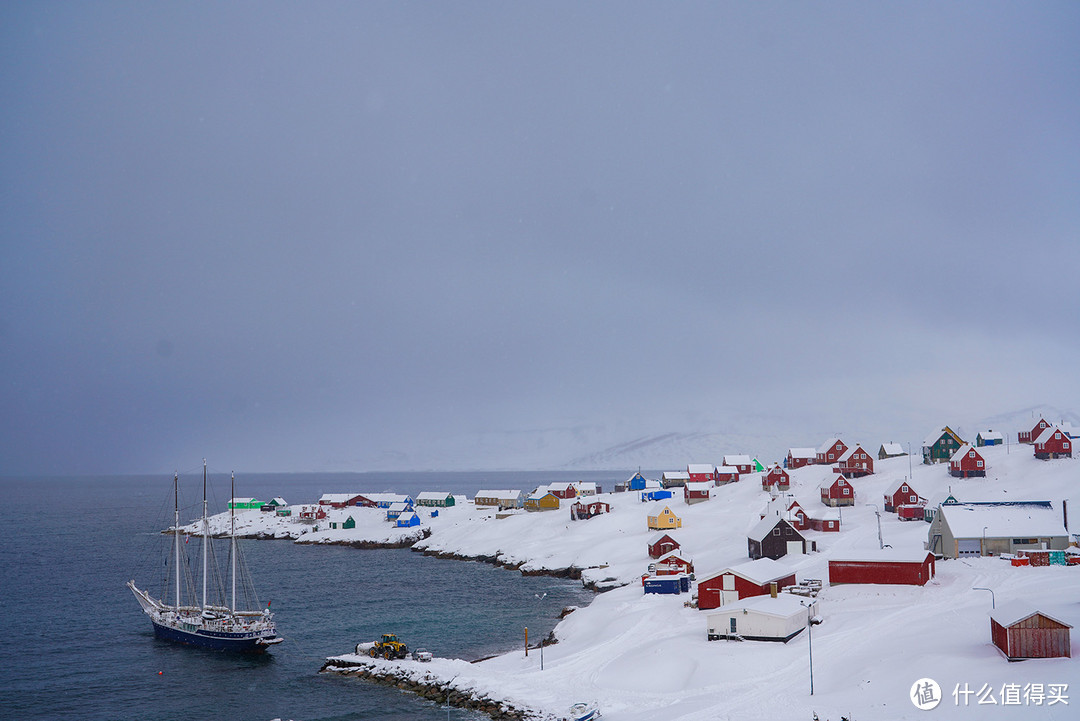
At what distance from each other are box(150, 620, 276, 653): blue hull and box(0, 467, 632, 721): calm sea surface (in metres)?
0.85

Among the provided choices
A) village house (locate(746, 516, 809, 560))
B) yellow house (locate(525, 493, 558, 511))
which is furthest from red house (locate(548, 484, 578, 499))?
village house (locate(746, 516, 809, 560))

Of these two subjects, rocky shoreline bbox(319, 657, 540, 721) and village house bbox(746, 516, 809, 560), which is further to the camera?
village house bbox(746, 516, 809, 560)

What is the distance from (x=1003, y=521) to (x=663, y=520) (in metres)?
38.4

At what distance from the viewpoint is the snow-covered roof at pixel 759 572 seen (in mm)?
51781

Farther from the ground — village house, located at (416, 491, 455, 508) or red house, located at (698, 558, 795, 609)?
red house, located at (698, 558, 795, 609)

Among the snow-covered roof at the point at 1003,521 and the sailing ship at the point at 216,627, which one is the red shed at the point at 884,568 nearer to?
the snow-covered roof at the point at 1003,521

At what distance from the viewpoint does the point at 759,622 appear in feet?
148

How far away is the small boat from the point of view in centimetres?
3597

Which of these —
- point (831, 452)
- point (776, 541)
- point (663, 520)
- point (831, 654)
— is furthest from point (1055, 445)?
point (831, 654)

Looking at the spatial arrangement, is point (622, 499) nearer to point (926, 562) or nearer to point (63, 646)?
point (926, 562)

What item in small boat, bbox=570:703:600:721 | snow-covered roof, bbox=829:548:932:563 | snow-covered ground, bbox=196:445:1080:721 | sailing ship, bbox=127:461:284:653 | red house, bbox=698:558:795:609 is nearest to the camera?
snow-covered ground, bbox=196:445:1080:721

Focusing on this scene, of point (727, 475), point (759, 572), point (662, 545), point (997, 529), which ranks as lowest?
point (662, 545)

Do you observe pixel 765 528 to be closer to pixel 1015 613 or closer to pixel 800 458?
pixel 1015 613

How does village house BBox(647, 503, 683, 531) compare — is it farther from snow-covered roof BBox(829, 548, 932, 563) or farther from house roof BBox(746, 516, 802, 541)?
snow-covered roof BBox(829, 548, 932, 563)
